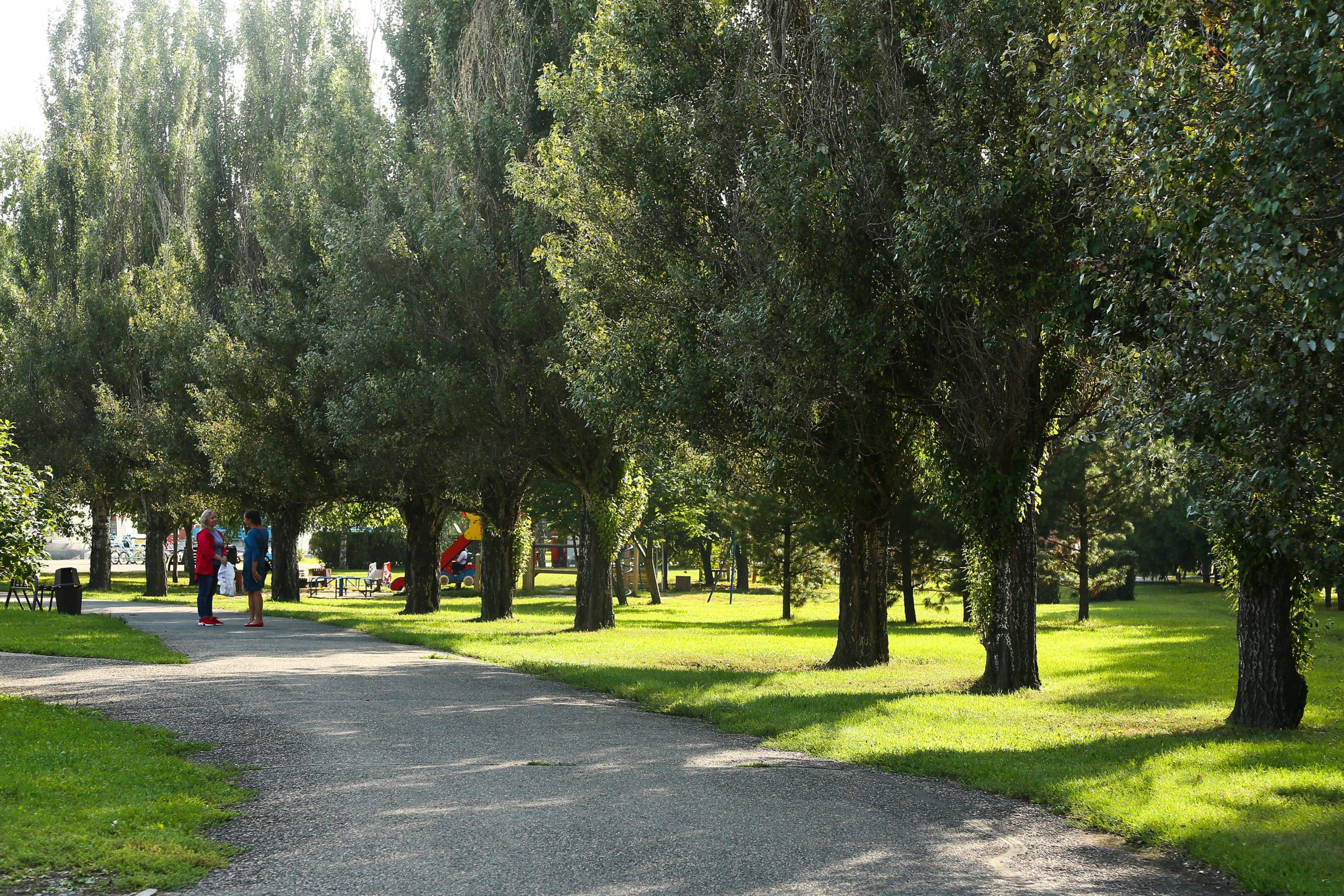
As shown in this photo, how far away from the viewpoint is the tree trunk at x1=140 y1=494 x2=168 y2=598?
3706cm

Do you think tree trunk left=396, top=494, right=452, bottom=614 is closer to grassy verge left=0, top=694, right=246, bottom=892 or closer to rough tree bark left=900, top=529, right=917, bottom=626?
rough tree bark left=900, top=529, right=917, bottom=626

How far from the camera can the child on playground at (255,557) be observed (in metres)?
19.6

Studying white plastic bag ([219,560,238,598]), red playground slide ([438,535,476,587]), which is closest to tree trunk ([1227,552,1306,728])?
white plastic bag ([219,560,238,598])

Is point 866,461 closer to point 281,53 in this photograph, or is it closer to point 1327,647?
point 1327,647

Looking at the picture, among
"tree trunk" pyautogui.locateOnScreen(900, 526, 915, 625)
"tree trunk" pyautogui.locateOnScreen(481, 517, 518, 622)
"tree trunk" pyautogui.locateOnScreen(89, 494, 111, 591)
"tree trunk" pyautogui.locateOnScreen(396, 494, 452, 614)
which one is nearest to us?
"tree trunk" pyautogui.locateOnScreen(481, 517, 518, 622)

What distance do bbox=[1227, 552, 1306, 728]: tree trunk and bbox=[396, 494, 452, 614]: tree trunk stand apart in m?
21.8

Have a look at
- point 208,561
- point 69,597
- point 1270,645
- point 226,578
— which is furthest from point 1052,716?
point 69,597

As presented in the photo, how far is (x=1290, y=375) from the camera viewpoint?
6.45 m

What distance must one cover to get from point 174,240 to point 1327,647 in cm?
3225

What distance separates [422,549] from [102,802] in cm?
2489

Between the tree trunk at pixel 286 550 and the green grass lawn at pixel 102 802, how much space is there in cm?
2321

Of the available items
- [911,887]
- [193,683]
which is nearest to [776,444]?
[193,683]

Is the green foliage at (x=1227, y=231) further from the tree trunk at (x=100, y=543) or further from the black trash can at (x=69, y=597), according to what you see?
the tree trunk at (x=100, y=543)

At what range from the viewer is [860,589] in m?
17.8
